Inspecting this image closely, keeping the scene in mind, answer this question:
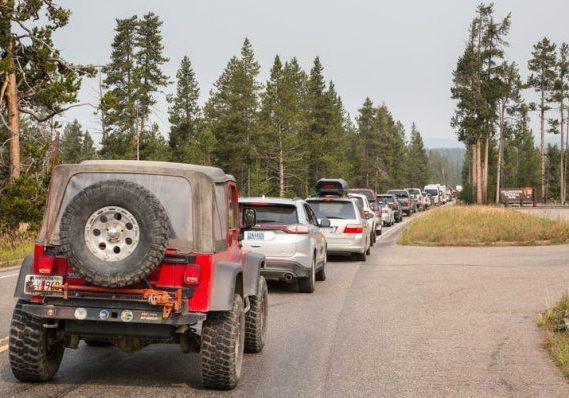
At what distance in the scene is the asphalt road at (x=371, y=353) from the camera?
651 cm

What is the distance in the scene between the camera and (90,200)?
578 cm

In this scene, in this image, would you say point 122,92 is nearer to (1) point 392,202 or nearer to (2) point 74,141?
(1) point 392,202

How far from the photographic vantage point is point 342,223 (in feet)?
65.2

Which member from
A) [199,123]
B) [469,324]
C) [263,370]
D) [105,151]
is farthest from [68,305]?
[199,123]

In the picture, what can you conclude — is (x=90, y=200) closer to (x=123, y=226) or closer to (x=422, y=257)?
(x=123, y=226)

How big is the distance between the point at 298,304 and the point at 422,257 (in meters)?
10.3

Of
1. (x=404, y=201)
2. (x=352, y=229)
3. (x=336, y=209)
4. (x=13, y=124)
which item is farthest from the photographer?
(x=404, y=201)

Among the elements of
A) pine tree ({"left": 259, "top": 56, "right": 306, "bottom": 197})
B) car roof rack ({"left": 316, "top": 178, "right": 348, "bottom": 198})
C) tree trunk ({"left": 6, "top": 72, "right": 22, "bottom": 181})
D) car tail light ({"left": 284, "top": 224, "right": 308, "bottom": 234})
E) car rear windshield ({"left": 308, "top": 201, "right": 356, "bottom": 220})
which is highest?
pine tree ({"left": 259, "top": 56, "right": 306, "bottom": 197})

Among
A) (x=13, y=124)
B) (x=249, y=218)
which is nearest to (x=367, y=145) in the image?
(x=13, y=124)

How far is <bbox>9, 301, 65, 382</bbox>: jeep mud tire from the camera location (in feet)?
Answer: 20.3

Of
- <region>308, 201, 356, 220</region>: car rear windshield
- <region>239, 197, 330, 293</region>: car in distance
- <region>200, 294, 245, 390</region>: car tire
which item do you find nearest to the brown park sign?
<region>308, 201, 356, 220</region>: car rear windshield

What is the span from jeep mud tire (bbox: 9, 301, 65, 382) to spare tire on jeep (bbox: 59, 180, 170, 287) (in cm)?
81

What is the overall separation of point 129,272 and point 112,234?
0.33 meters

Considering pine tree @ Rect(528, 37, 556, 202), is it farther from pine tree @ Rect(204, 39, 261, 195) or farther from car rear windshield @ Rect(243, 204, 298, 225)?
car rear windshield @ Rect(243, 204, 298, 225)
